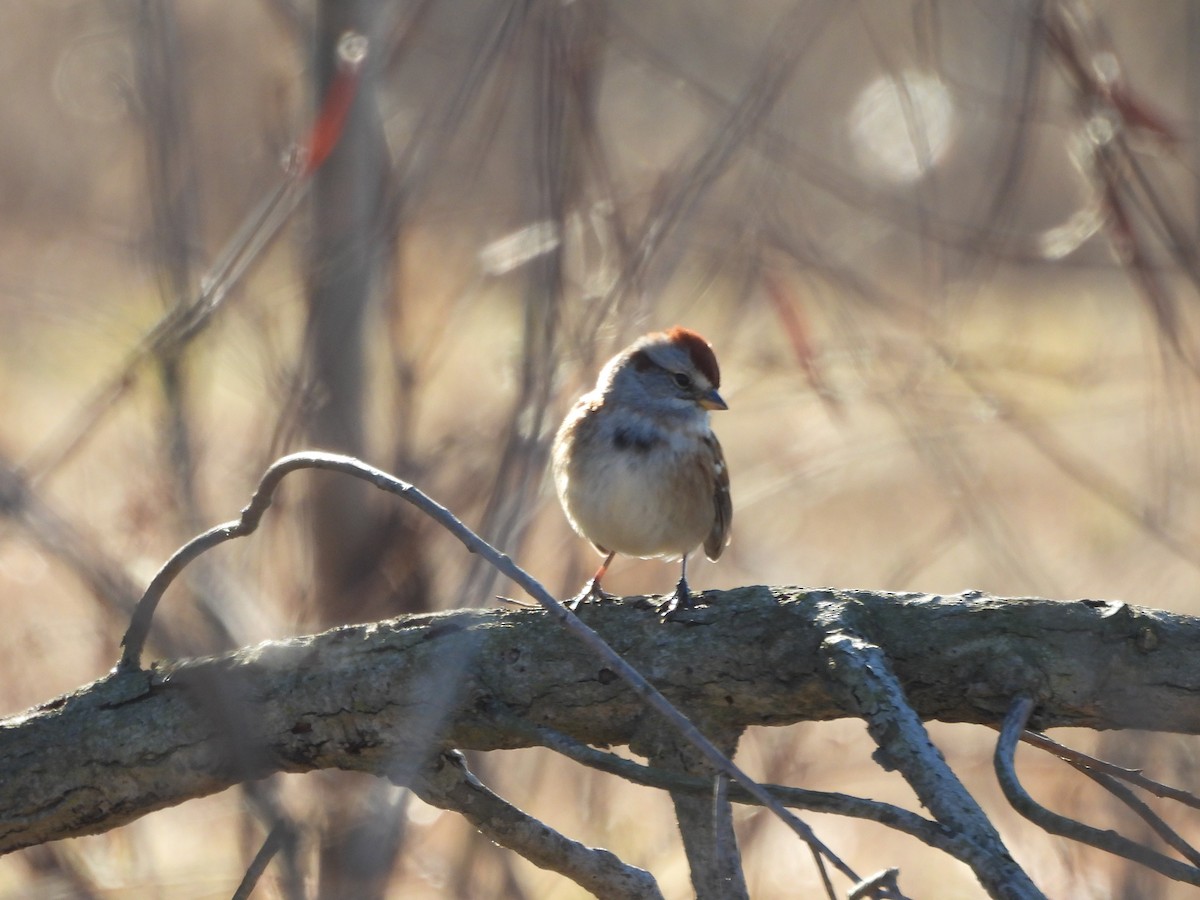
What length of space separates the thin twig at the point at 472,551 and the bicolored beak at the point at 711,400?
6.97ft

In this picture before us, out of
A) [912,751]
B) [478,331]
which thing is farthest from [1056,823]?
[478,331]

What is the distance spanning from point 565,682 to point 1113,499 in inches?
61.7

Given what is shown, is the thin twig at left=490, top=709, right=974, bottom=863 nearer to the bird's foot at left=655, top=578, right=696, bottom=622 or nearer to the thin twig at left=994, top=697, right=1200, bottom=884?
the thin twig at left=994, top=697, right=1200, bottom=884

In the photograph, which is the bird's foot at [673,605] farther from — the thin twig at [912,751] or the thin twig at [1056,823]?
the thin twig at [1056,823]

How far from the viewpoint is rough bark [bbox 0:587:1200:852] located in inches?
82.4

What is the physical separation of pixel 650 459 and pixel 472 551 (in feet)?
6.69

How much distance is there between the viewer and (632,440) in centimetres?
403

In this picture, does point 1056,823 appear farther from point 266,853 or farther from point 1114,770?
point 266,853

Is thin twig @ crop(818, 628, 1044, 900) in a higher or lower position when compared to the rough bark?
lower

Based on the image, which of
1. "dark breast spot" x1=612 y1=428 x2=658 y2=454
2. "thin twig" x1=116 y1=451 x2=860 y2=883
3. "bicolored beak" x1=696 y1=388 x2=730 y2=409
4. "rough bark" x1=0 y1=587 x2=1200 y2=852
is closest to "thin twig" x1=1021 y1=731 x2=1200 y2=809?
"rough bark" x1=0 y1=587 x2=1200 y2=852

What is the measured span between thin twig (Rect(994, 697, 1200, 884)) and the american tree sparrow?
5.91ft

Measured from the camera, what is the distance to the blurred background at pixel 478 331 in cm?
225

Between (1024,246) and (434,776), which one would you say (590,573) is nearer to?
(1024,246)

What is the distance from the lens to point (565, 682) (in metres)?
2.31
